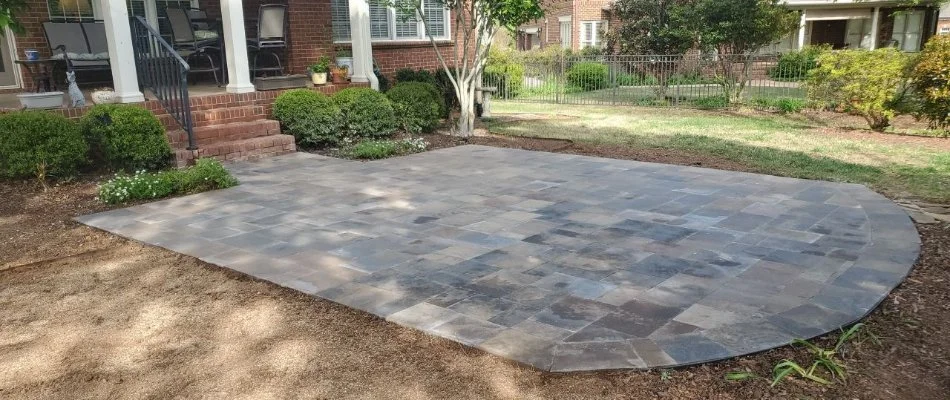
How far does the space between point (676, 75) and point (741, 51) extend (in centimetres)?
149

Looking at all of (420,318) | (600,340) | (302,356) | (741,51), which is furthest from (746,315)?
(741,51)

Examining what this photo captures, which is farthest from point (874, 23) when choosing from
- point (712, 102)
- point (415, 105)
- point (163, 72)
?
point (163, 72)

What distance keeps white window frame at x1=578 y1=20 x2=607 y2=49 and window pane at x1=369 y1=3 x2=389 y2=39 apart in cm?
1409

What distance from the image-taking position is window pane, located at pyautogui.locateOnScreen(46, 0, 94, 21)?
9.62 metres

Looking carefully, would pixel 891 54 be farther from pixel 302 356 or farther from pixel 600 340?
pixel 302 356

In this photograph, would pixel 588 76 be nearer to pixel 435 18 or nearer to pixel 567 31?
pixel 435 18

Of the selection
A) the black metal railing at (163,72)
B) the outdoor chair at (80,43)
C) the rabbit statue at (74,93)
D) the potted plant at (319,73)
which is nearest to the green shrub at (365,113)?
the potted plant at (319,73)

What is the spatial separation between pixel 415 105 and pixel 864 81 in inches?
283

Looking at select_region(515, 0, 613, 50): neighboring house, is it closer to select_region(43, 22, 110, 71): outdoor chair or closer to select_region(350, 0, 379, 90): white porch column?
select_region(350, 0, 379, 90): white porch column

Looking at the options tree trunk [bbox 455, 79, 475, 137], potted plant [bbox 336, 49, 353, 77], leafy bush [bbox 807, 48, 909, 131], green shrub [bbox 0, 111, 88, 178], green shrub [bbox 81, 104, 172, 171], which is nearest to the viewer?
green shrub [bbox 0, 111, 88, 178]

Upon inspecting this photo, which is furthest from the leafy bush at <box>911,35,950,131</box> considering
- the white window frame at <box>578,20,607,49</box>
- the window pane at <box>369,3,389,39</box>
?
the white window frame at <box>578,20,607,49</box>

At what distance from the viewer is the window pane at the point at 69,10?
9.62 m

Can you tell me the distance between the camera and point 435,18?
13312 millimetres

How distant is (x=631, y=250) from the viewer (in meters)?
4.70
